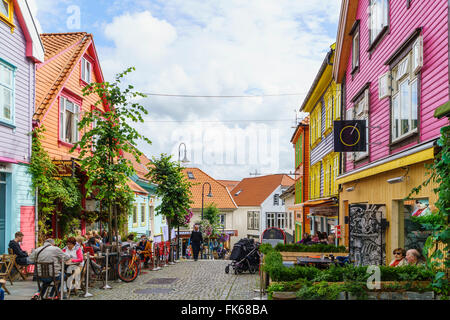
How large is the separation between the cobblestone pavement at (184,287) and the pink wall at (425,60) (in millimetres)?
5088

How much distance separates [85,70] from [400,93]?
13.0 metres

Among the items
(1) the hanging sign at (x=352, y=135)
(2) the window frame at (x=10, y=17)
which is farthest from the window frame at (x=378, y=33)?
(2) the window frame at (x=10, y=17)

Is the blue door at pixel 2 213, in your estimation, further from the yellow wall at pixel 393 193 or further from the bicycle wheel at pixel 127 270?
the yellow wall at pixel 393 193

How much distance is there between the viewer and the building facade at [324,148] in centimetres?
2202

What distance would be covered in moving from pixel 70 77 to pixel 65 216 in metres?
5.12

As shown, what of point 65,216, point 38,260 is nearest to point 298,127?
point 65,216

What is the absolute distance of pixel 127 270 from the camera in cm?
1415

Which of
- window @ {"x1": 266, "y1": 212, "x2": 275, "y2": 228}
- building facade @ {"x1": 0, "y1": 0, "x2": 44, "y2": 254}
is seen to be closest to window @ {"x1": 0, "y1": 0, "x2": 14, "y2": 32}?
building facade @ {"x1": 0, "y1": 0, "x2": 44, "y2": 254}

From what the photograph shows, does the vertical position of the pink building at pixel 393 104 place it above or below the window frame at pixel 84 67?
below

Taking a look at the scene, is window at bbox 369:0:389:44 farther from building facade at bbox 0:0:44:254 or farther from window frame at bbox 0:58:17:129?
window frame at bbox 0:58:17:129

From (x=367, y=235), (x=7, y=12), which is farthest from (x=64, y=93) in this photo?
(x=367, y=235)

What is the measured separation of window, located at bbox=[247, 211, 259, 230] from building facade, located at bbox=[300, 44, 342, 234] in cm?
3175

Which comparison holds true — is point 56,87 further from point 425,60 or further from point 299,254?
point 425,60

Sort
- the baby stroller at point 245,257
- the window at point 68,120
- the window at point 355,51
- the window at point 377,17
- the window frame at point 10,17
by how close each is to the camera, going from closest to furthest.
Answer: the window at point 377,17, the window frame at point 10,17, the baby stroller at point 245,257, the window at point 355,51, the window at point 68,120
